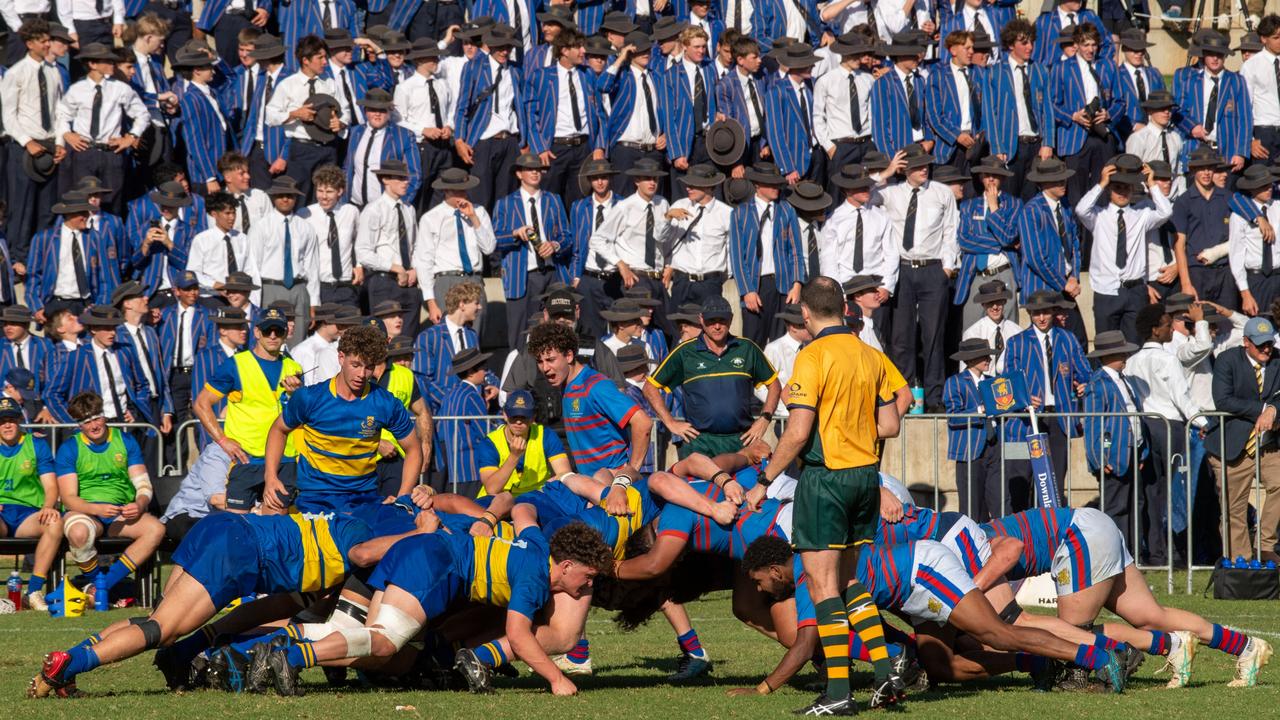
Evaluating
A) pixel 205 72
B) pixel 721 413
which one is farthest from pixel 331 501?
pixel 205 72

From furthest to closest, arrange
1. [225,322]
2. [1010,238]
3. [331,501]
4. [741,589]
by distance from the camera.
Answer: [1010,238] < [225,322] < [331,501] < [741,589]

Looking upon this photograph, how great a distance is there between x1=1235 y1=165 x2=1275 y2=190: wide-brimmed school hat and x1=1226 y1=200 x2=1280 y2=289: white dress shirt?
0.24 meters

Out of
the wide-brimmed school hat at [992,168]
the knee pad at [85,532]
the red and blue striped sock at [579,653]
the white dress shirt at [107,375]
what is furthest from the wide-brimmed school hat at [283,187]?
the red and blue striped sock at [579,653]

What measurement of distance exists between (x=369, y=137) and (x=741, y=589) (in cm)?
936

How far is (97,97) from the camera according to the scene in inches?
690

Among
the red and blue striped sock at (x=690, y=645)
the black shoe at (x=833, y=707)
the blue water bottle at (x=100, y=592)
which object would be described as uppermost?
the black shoe at (x=833, y=707)

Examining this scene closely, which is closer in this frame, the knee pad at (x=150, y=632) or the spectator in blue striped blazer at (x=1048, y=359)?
the knee pad at (x=150, y=632)

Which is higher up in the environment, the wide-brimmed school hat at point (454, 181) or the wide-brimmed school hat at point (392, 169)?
the wide-brimmed school hat at point (392, 169)

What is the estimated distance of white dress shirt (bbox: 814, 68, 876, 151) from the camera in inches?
695

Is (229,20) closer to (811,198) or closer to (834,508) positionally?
(811,198)

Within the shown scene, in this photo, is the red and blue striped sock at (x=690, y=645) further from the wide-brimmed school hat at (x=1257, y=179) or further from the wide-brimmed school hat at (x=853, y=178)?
the wide-brimmed school hat at (x=1257, y=179)

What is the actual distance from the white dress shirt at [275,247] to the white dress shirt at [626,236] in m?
2.63

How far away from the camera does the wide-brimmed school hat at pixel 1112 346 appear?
1489 cm

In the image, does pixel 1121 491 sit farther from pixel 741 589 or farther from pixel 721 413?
pixel 741 589
